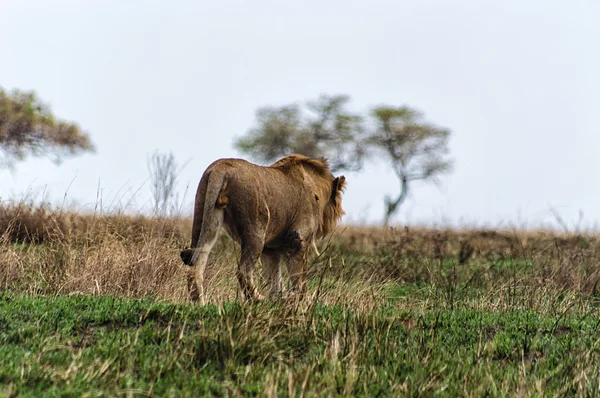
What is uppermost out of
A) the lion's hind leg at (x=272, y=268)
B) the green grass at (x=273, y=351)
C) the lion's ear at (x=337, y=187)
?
the lion's ear at (x=337, y=187)

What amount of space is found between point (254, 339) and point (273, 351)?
0.18 m

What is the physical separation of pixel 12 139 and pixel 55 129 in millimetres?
1941

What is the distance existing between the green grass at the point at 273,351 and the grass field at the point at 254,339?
0.01 meters

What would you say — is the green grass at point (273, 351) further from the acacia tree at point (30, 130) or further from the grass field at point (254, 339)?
the acacia tree at point (30, 130)

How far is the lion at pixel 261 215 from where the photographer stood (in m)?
8.05

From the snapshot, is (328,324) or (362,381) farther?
(328,324)

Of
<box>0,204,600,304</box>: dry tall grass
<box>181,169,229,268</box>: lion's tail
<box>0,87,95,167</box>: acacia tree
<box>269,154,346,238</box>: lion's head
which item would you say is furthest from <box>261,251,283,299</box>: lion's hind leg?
<box>0,87,95,167</box>: acacia tree

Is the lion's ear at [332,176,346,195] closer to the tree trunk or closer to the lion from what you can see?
the lion

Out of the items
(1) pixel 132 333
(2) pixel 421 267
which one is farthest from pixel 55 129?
(1) pixel 132 333

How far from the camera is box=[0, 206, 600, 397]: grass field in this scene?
5.62 m

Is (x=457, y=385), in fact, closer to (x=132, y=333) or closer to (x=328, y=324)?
(x=328, y=324)

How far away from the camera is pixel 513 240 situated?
18719mm

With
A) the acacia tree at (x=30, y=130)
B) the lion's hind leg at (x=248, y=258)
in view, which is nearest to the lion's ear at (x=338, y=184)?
the lion's hind leg at (x=248, y=258)

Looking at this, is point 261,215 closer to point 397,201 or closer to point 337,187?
point 337,187
